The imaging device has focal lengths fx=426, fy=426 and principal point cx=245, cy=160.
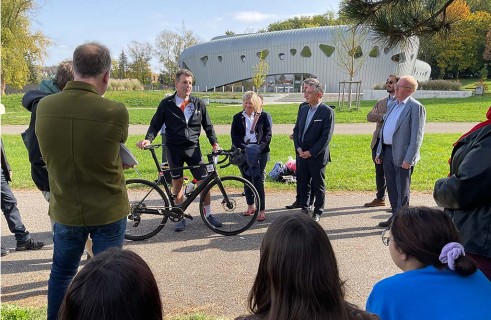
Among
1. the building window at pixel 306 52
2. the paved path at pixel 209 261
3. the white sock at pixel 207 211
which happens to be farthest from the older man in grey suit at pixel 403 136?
the building window at pixel 306 52

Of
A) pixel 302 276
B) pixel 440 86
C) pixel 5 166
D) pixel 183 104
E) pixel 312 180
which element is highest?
pixel 440 86

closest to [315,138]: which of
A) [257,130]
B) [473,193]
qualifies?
[257,130]

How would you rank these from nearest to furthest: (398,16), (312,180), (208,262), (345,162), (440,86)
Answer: (208,262) → (398,16) → (312,180) → (345,162) → (440,86)

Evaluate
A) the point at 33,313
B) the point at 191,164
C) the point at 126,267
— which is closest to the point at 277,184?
the point at 191,164

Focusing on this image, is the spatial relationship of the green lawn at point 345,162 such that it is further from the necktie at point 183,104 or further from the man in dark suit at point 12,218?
the man in dark suit at point 12,218

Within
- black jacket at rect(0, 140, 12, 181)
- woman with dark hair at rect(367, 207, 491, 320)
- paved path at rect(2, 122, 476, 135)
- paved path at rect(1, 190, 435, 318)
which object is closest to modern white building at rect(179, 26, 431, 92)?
paved path at rect(2, 122, 476, 135)

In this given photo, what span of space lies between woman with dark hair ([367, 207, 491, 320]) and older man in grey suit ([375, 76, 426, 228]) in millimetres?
3355

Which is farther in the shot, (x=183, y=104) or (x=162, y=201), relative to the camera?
(x=183, y=104)

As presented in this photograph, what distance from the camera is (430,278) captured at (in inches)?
71.5

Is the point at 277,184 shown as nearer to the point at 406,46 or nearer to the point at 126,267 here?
the point at 406,46

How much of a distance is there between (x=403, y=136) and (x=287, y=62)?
5668 cm

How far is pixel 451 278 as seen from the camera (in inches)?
Answer: 71.1

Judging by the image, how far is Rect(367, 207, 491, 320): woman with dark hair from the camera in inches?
68.3

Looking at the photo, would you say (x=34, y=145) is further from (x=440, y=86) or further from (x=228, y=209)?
(x=440, y=86)
